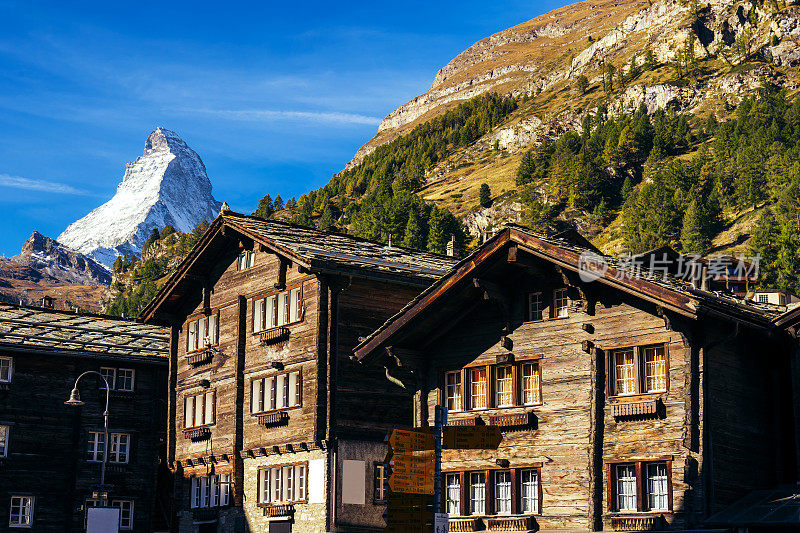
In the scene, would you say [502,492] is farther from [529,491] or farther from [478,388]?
[478,388]

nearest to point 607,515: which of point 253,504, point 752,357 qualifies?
point 752,357

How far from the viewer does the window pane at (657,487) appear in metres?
28.9

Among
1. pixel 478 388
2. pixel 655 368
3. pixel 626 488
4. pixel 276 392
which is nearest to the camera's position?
pixel 626 488

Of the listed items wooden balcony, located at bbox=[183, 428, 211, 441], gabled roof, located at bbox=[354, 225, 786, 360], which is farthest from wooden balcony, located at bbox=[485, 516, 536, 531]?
wooden balcony, located at bbox=[183, 428, 211, 441]

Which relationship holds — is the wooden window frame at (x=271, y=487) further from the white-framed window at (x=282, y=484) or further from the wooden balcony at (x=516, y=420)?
the wooden balcony at (x=516, y=420)

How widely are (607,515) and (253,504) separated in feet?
64.9

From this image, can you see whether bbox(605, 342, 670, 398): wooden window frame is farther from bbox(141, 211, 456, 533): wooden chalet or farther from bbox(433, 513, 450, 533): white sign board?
bbox(141, 211, 456, 533): wooden chalet

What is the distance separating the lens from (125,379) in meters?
55.3

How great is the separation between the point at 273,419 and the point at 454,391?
38.2 ft

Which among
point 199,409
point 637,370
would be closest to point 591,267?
point 637,370

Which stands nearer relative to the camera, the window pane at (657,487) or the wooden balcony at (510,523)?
the window pane at (657,487)

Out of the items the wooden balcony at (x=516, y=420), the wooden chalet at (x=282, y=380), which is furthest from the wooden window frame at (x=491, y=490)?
the wooden chalet at (x=282, y=380)

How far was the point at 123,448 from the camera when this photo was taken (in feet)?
Result: 179

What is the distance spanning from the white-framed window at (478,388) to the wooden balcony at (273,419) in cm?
1165
